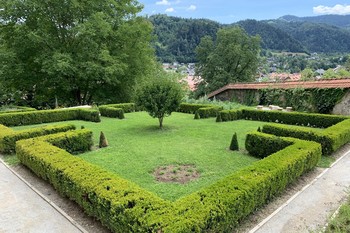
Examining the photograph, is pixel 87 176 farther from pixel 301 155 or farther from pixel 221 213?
pixel 301 155

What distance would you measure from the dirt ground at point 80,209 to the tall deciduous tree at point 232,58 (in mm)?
29197

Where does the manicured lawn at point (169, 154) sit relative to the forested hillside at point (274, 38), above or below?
below

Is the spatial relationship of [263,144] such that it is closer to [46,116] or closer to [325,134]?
[325,134]

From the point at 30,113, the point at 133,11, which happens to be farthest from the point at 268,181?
the point at 133,11

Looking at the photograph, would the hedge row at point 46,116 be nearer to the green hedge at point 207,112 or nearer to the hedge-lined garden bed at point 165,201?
the green hedge at point 207,112

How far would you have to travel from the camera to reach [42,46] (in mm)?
21438

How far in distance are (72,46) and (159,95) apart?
15.0m

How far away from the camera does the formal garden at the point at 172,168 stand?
4195 mm

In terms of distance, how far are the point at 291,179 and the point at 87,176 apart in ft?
16.1

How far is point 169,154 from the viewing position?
8.65 metres

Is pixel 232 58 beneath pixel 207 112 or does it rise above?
above

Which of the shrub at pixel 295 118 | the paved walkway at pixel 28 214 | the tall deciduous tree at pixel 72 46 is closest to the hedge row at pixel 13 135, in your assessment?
the paved walkway at pixel 28 214

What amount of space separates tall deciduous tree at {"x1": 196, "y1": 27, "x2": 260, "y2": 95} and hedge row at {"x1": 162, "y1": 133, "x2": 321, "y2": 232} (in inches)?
1169

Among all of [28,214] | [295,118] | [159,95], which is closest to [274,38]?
[295,118]
